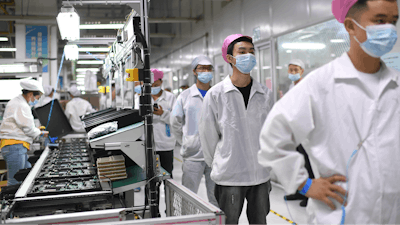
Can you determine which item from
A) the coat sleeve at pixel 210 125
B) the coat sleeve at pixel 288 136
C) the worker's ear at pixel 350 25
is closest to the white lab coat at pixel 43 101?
the coat sleeve at pixel 210 125

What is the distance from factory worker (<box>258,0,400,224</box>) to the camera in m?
1.23

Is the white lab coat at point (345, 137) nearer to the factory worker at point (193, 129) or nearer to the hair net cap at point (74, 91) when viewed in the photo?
the factory worker at point (193, 129)

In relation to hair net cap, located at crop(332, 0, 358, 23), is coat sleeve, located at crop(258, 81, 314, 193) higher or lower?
lower

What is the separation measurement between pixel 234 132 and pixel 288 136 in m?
0.86

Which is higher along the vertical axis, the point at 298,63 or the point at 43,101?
the point at 298,63

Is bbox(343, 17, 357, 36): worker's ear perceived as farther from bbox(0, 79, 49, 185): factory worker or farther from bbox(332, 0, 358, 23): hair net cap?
bbox(0, 79, 49, 185): factory worker

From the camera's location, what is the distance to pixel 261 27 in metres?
5.86

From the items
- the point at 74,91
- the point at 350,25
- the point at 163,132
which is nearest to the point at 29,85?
the point at 163,132

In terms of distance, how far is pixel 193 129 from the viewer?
324cm

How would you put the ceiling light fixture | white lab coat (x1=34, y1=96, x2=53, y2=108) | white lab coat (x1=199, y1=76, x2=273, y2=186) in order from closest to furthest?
white lab coat (x1=199, y1=76, x2=273, y2=186)
the ceiling light fixture
white lab coat (x1=34, y1=96, x2=53, y2=108)

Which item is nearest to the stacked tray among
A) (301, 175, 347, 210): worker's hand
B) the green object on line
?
the green object on line

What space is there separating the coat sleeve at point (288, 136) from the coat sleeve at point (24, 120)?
3.74m

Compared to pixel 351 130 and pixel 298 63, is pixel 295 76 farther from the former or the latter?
pixel 351 130

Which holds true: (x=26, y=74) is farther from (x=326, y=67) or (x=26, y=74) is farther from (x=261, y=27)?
(x=326, y=67)
